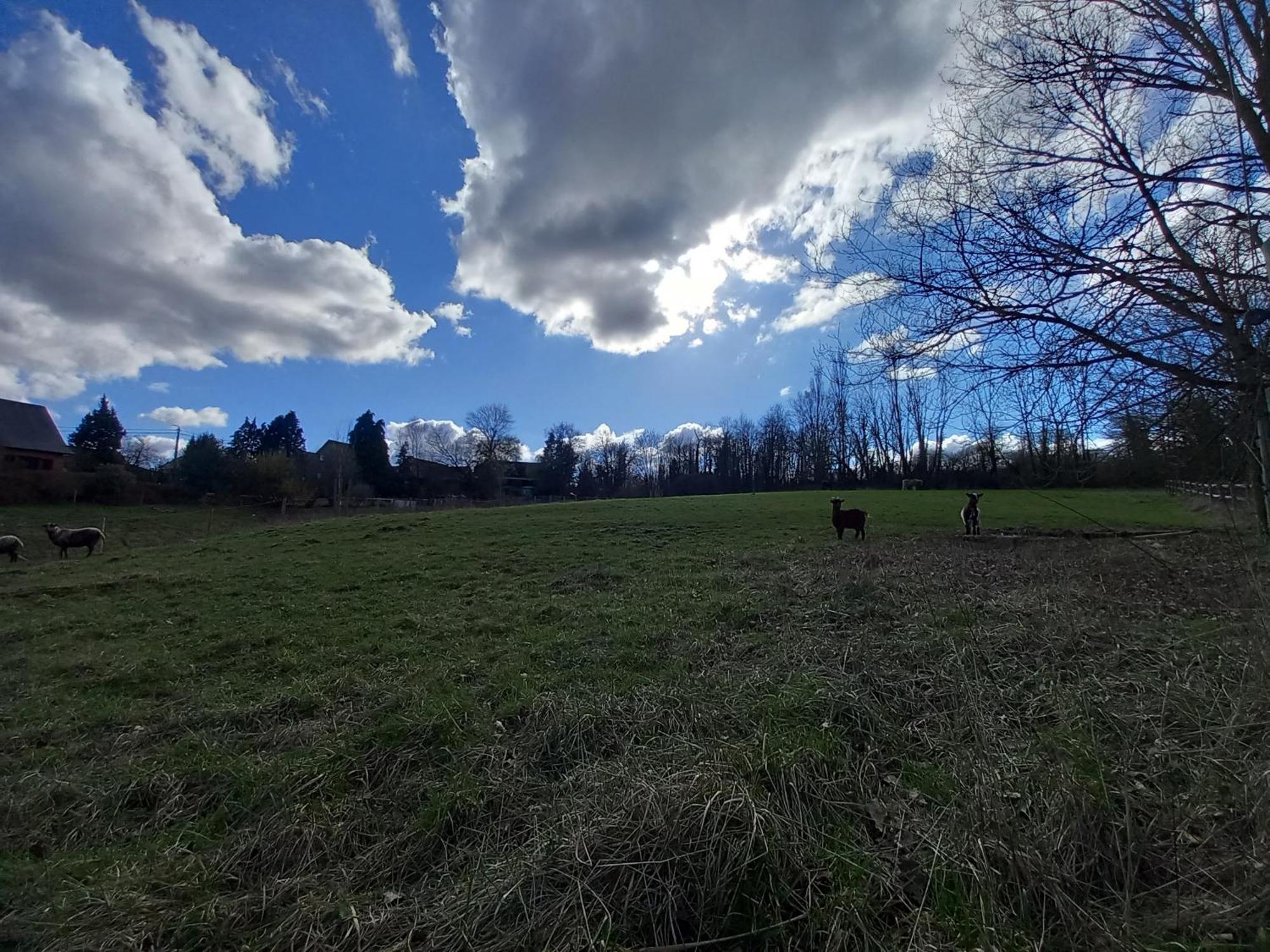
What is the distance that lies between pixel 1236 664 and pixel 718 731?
314 cm

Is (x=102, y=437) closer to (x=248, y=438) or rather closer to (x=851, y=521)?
(x=248, y=438)

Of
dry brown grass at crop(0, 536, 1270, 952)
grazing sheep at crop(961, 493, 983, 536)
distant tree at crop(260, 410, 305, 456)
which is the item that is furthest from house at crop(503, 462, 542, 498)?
dry brown grass at crop(0, 536, 1270, 952)

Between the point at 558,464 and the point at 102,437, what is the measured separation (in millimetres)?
44317

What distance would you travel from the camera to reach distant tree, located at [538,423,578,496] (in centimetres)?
7075

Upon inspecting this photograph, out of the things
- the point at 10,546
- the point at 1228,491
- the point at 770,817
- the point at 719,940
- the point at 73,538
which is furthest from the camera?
the point at 73,538

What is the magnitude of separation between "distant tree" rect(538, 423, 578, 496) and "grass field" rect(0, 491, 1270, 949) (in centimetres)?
6330

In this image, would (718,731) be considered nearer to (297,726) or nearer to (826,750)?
(826,750)

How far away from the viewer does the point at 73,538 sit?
18859mm

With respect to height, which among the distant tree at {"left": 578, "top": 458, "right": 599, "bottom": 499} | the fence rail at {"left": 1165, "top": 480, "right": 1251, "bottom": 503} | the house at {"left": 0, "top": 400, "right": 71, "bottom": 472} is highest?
the house at {"left": 0, "top": 400, "right": 71, "bottom": 472}

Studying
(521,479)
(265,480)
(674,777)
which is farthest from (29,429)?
(674,777)

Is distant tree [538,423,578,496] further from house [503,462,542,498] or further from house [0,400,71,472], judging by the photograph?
house [0,400,71,472]

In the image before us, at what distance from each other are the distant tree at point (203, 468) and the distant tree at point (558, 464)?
34242mm

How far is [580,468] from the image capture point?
2980 inches

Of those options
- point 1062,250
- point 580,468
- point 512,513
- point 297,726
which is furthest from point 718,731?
point 580,468
